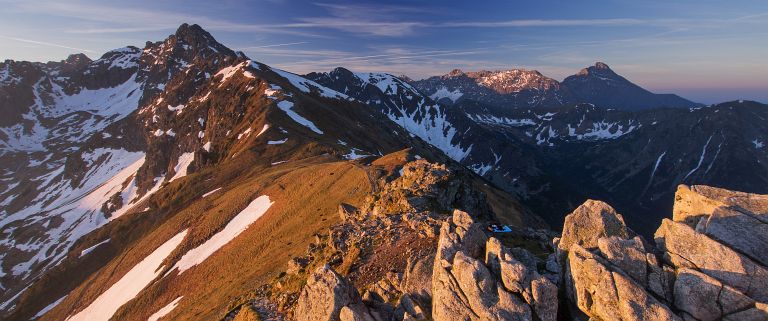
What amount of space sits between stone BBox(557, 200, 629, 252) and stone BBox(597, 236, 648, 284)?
8.52 feet

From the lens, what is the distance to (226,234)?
75438mm

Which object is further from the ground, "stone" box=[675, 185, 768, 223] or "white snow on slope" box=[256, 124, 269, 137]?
"stone" box=[675, 185, 768, 223]

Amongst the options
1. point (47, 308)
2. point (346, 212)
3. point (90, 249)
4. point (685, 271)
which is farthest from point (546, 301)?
point (90, 249)

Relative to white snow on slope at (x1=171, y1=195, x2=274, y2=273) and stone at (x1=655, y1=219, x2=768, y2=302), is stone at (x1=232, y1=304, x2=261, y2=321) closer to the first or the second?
stone at (x1=655, y1=219, x2=768, y2=302)

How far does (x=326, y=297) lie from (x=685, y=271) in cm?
1804

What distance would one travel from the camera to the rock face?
57.5ft

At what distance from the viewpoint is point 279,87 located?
19550cm

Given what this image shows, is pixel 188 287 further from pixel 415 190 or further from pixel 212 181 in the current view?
pixel 212 181

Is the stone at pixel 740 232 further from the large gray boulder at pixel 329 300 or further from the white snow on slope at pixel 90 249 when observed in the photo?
the white snow on slope at pixel 90 249

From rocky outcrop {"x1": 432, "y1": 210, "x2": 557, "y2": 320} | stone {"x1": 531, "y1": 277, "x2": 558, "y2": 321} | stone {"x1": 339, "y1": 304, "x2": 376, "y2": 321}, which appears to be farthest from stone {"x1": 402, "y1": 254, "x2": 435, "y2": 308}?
stone {"x1": 531, "y1": 277, "x2": 558, "y2": 321}

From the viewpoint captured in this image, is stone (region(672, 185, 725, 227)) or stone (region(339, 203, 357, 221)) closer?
stone (region(672, 185, 725, 227))

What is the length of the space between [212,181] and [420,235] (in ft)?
337

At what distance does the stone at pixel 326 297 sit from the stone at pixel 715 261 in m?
16.5

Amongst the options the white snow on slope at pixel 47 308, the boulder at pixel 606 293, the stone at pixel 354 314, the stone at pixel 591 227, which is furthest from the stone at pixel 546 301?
the white snow on slope at pixel 47 308
